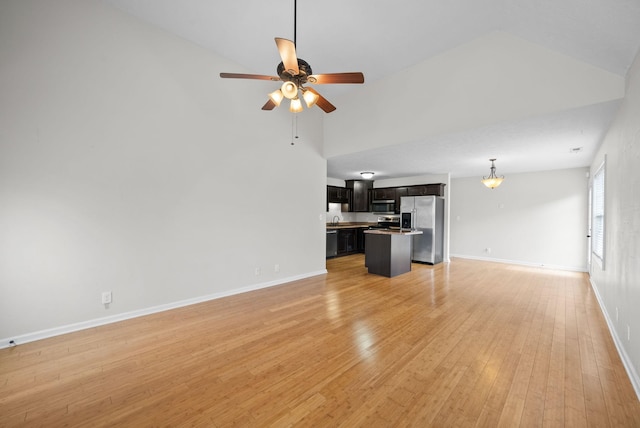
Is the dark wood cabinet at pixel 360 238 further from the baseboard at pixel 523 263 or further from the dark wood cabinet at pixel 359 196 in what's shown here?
the baseboard at pixel 523 263

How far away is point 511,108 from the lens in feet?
10.2

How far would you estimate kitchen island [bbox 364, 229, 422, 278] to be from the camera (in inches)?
205

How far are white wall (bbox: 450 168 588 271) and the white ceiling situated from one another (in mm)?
1977

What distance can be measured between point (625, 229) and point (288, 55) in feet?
11.2

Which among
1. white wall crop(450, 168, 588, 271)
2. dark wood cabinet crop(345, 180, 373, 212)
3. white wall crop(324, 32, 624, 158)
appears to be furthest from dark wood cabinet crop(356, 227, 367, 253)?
white wall crop(324, 32, 624, 158)

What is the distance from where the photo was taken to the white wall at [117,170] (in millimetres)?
2529

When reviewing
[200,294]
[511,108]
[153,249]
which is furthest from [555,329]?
[153,249]

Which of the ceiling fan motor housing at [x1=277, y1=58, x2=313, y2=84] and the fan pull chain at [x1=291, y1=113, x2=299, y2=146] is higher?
the fan pull chain at [x1=291, y1=113, x2=299, y2=146]

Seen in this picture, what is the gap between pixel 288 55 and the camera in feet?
6.67

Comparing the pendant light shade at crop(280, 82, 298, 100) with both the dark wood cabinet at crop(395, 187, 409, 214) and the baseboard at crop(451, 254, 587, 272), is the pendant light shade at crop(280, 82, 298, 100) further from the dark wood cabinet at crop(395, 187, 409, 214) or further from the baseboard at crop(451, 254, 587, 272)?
the baseboard at crop(451, 254, 587, 272)

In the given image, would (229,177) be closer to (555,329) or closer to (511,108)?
(511,108)

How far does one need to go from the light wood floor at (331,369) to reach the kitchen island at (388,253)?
1.59 m

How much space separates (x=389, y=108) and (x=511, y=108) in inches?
70.1

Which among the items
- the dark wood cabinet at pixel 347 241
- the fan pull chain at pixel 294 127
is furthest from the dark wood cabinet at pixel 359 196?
the fan pull chain at pixel 294 127
